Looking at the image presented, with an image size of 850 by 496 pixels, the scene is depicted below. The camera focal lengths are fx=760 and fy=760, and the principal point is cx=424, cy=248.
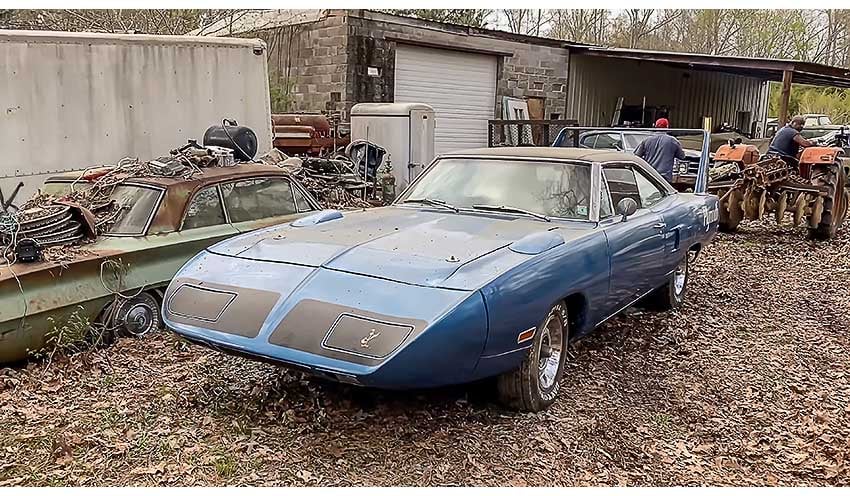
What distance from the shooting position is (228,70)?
965 centimetres

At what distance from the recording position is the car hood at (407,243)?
12.8 feet

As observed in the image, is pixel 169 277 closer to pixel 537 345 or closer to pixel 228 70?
pixel 537 345

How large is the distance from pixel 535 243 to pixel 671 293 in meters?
2.96

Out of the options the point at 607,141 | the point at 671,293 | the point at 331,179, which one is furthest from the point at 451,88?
the point at 671,293

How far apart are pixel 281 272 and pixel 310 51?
1183 centimetres

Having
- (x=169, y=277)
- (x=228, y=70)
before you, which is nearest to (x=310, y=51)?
(x=228, y=70)

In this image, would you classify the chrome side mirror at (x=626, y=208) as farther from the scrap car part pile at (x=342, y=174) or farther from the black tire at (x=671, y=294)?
the scrap car part pile at (x=342, y=174)

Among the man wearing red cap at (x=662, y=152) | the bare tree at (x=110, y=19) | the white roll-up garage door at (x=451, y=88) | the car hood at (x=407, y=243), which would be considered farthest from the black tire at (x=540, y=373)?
the bare tree at (x=110, y=19)

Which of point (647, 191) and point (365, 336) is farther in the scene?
point (647, 191)

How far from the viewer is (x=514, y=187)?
17.5 feet

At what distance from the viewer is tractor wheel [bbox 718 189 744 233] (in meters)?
10.5

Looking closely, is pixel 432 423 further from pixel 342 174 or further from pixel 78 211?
pixel 342 174

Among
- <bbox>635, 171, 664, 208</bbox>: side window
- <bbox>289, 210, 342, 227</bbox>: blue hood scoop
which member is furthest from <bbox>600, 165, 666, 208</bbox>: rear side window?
<bbox>289, 210, 342, 227</bbox>: blue hood scoop

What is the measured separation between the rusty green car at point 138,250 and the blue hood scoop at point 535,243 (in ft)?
8.95
